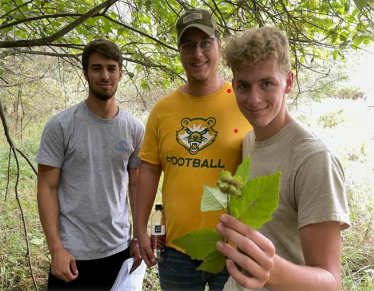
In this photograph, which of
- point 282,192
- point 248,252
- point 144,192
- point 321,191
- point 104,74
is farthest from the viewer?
point 104,74

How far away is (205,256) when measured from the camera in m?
0.89

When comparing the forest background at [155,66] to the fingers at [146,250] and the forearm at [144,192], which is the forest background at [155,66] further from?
the fingers at [146,250]

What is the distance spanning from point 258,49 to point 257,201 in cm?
67

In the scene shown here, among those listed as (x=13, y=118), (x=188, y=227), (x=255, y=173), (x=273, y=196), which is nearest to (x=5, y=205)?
(x=13, y=118)

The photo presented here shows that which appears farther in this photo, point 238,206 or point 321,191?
point 321,191

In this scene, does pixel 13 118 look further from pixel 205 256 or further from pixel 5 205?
pixel 205 256

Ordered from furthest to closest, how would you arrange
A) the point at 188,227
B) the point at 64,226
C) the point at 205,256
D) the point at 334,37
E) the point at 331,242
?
the point at 334,37 → the point at 64,226 → the point at 188,227 → the point at 331,242 → the point at 205,256

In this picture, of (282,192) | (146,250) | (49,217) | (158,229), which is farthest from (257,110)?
(49,217)

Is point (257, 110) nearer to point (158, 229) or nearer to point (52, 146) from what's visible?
point (158, 229)

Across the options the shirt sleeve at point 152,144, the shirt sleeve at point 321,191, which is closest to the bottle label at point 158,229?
the shirt sleeve at point 152,144

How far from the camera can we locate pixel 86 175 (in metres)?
2.12

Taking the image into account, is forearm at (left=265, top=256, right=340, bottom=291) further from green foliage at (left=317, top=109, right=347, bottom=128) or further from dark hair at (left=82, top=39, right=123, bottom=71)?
green foliage at (left=317, top=109, right=347, bottom=128)

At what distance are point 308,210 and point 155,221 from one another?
53.2 inches

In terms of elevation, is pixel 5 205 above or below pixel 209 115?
below
